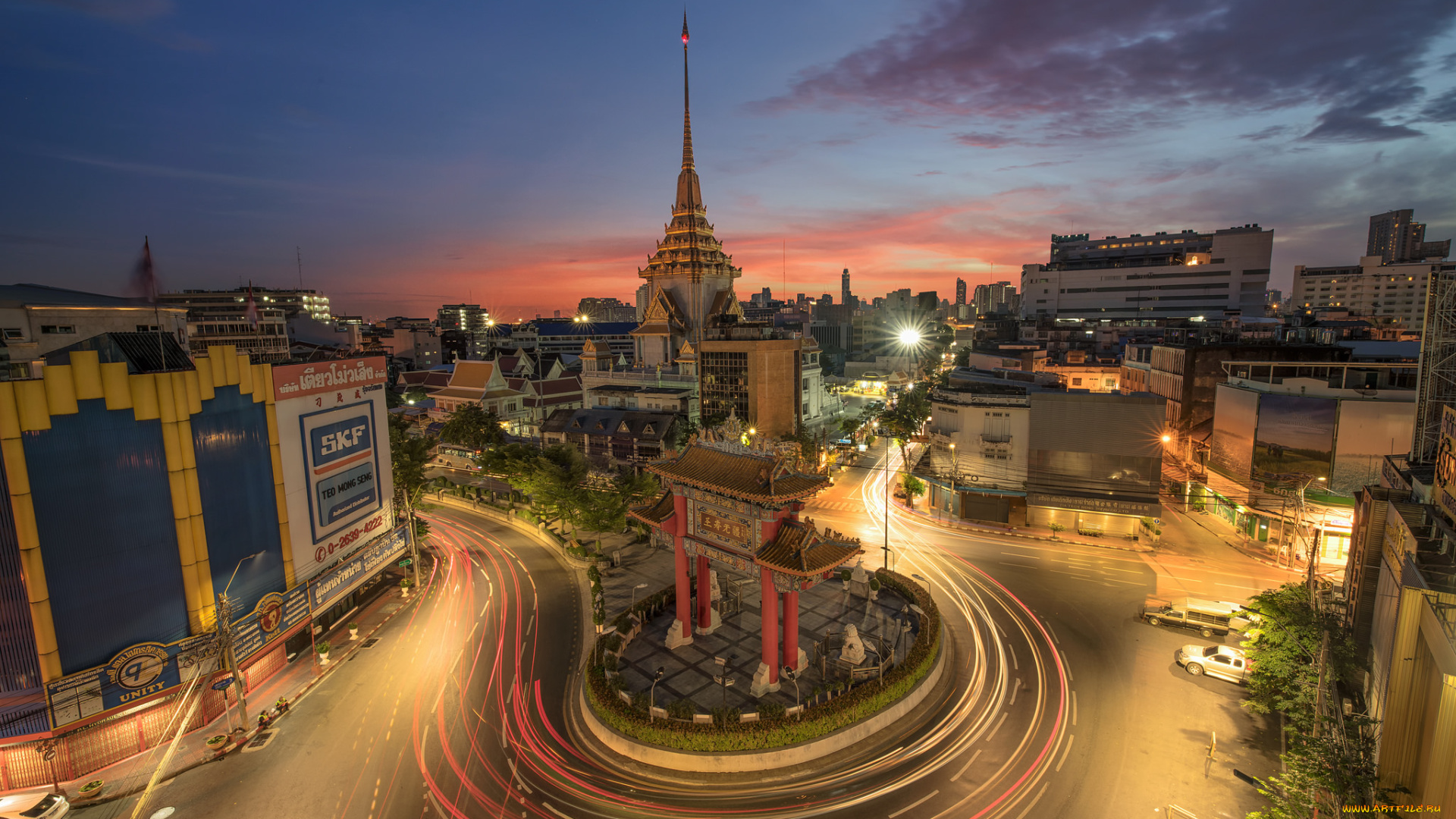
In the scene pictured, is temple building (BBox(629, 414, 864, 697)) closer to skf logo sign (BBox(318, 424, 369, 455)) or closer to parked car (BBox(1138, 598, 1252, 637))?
skf logo sign (BBox(318, 424, 369, 455))

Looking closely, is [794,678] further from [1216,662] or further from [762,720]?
[1216,662]

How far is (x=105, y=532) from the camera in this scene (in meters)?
22.0

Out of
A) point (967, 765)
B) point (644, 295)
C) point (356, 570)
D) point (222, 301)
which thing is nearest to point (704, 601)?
point (967, 765)

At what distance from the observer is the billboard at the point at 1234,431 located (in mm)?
42094

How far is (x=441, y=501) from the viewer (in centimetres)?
5900

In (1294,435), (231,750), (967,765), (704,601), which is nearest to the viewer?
(967,765)

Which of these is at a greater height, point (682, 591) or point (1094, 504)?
point (682, 591)

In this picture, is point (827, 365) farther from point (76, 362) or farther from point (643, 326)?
point (76, 362)

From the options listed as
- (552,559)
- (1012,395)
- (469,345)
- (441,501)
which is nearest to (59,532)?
(552,559)

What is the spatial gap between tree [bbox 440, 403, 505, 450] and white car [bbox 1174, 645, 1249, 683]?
61.7m

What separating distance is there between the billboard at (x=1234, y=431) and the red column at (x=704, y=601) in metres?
39.5

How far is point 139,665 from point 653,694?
63.2 feet

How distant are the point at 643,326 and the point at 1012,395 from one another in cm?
5169

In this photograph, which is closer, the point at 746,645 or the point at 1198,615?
the point at 746,645
